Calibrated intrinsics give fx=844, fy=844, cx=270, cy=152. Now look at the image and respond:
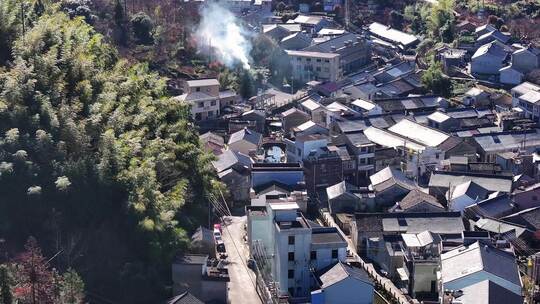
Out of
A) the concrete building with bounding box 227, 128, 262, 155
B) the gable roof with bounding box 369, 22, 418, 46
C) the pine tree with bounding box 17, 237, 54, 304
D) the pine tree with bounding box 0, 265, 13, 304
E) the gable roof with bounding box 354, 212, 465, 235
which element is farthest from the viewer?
the gable roof with bounding box 369, 22, 418, 46

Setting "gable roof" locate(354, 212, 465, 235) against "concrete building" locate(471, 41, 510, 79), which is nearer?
"gable roof" locate(354, 212, 465, 235)

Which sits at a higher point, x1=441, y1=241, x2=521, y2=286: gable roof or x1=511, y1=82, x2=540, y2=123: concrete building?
x1=441, y1=241, x2=521, y2=286: gable roof

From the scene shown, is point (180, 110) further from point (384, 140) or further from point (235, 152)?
point (384, 140)

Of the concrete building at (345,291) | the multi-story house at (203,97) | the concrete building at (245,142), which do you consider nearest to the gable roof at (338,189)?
the concrete building at (245,142)

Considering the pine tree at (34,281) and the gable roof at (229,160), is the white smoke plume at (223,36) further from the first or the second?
the pine tree at (34,281)

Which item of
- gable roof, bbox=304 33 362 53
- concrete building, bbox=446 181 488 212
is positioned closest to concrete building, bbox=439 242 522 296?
concrete building, bbox=446 181 488 212

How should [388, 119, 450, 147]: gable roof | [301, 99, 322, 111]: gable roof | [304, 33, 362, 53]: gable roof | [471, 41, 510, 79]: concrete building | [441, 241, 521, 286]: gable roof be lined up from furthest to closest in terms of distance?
[304, 33, 362, 53]: gable roof → [471, 41, 510, 79]: concrete building → [301, 99, 322, 111]: gable roof → [388, 119, 450, 147]: gable roof → [441, 241, 521, 286]: gable roof

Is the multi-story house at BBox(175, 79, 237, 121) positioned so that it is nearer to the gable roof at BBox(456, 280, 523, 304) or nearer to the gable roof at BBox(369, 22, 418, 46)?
the gable roof at BBox(369, 22, 418, 46)

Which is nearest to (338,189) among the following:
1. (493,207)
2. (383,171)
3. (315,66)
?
(383,171)

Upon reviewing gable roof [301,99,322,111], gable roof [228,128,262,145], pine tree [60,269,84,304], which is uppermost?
pine tree [60,269,84,304]

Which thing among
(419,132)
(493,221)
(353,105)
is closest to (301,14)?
(353,105)
